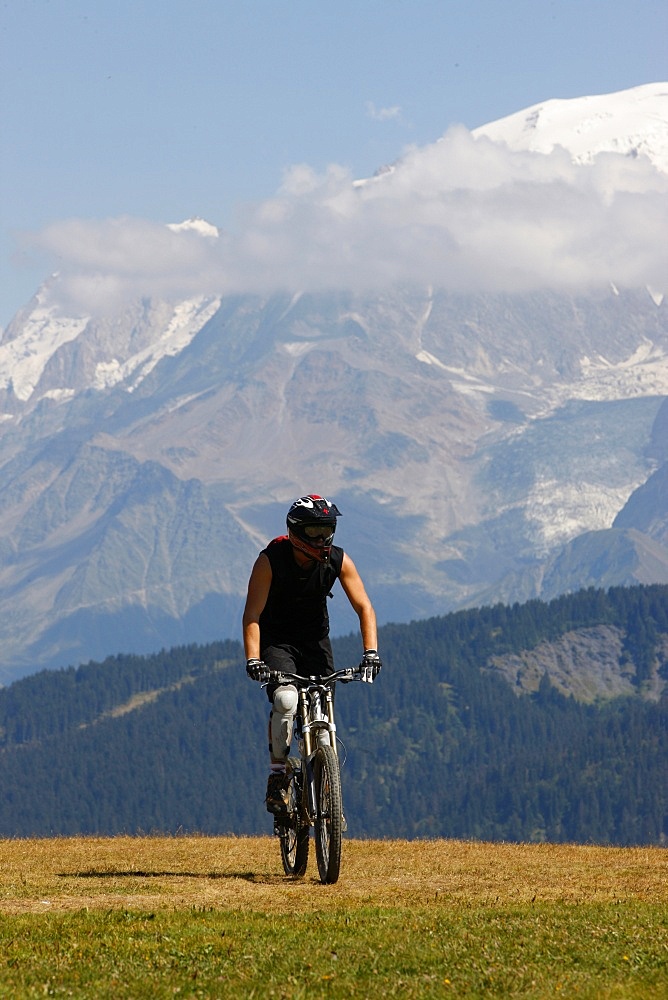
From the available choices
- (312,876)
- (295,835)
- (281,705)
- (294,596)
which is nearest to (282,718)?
(281,705)

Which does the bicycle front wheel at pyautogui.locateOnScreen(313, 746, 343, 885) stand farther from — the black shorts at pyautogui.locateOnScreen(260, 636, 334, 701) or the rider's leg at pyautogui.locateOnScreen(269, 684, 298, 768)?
the black shorts at pyautogui.locateOnScreen(260, 636, 334, 701)

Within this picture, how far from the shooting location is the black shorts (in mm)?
20797

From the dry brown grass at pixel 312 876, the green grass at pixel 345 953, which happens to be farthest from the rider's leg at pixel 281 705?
the green grass at pixel 345 953

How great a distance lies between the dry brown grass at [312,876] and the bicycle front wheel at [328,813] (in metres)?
0.37

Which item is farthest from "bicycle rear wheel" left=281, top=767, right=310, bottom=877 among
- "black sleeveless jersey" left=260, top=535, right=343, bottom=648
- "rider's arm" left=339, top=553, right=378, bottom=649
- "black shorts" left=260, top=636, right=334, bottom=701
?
"rider's arm" left=339, top=553, right=378, bottom=649

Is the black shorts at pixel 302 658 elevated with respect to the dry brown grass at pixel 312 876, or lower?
elevated

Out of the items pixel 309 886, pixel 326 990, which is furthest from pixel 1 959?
pixel 309 886

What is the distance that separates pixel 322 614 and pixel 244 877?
14.0ft

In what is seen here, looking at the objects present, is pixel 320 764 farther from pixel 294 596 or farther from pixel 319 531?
pixel 319 531

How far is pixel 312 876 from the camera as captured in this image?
22.4m

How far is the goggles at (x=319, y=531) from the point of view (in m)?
20.4

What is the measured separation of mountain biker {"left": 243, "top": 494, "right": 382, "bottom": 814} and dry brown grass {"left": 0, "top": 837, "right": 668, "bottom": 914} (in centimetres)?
210

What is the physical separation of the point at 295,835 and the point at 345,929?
533 centimetres

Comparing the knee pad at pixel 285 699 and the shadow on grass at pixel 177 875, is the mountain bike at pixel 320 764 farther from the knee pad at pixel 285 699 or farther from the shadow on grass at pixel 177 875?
the shadow on grass at pixel 177 875
